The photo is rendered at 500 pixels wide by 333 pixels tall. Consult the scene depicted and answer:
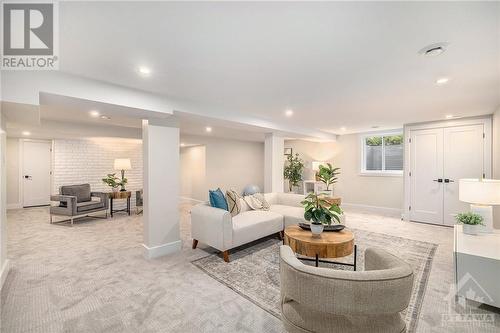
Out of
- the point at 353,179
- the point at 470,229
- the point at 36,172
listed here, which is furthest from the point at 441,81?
the point at 36,172

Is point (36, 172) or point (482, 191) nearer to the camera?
point (482, 191)

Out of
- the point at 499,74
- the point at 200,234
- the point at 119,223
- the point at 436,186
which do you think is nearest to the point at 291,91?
the point at 499,74

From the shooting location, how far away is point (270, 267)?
284 cm

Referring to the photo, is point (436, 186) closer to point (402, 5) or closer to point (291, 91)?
point (291, 91)

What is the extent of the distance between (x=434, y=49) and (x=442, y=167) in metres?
4.05

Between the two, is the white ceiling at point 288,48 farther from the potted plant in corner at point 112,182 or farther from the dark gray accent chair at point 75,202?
the potted plant in corner at point 112,182

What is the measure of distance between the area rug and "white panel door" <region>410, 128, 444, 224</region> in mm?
1657

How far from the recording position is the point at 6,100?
2.05m

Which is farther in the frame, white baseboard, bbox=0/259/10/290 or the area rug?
white baseboard, bbox=0/259/10/290

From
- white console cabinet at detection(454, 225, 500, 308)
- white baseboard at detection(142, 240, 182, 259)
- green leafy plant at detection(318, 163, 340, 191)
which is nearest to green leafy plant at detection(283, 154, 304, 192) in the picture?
green leafy plant at detection(318, 163, 340, 191)

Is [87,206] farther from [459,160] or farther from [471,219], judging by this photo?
[459,160]

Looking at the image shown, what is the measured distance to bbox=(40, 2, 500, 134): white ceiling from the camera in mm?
1402

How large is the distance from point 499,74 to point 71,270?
537 cm

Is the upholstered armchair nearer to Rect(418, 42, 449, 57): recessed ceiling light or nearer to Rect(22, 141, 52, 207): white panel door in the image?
Rect(418, 42, 449, 57): recessed ceiling light
